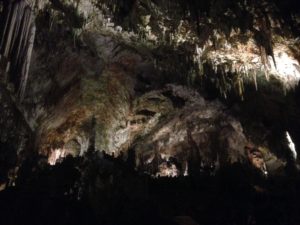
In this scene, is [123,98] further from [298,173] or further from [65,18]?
[298,173]

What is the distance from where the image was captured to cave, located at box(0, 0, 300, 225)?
7.48 m

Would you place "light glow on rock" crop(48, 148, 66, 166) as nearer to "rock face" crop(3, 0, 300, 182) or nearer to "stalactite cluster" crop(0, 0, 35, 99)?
"rock face" crop(3, 0, 300, 182)

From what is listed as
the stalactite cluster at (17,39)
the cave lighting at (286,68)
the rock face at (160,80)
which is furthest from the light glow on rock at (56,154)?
the cave lighting at (286,68)

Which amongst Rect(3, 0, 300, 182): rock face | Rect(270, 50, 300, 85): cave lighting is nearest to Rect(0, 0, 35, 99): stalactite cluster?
Rect(3, 0, 300, 182): rock face

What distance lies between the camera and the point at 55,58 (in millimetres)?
11656

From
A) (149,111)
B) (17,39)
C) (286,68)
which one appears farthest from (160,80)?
(17,39)

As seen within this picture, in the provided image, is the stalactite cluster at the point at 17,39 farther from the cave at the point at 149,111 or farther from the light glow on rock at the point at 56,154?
the light glow on rock at the point at 56,154

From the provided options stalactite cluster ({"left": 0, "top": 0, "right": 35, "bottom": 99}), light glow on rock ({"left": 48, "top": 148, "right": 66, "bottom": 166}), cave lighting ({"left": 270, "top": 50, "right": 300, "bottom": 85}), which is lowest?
light glow on rock ({"left": 48, "top": 148, "right": 66, "bottom": 166})

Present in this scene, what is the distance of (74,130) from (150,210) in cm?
696

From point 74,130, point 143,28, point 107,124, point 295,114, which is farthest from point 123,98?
point 295,114

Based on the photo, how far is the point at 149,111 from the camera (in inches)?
524

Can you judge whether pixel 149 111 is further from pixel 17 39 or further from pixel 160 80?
pixel 17 39

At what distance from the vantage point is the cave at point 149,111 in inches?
295

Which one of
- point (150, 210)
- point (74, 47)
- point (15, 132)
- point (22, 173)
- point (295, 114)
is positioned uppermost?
point (74, 47)
